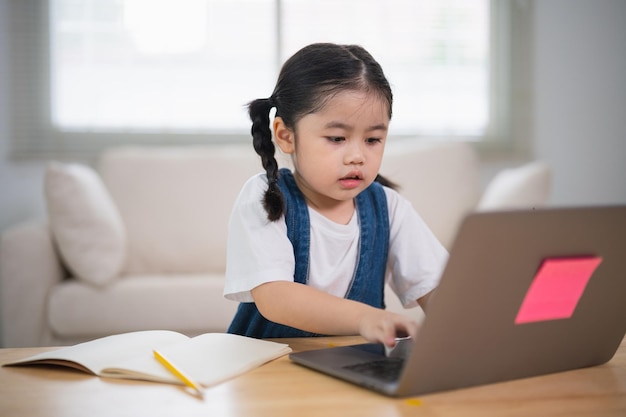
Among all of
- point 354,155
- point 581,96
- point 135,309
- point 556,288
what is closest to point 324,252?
point 354,155

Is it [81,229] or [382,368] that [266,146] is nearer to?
[382,368]

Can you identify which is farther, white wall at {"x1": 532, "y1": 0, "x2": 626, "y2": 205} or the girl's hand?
white wall at {"x1": 532, "y1": 0, "x2": 626, "y2": 205}

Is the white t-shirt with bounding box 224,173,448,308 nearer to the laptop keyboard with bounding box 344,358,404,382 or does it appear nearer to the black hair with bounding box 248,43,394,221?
the black hair with bounding box 248,43,394,221

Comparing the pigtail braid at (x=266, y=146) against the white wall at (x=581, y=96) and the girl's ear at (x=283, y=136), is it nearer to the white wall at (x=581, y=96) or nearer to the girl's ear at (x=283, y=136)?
the girl's ear at (x=283, y=136)

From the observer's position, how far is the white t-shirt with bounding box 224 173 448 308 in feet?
3.52

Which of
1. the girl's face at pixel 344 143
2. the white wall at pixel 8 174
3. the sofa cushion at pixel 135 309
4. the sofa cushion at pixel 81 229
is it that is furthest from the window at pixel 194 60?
the girl's face at pixel 344 143

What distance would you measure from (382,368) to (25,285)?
6.14 feet

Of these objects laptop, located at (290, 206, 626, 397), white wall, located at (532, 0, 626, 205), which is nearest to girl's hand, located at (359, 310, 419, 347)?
laptop, located at (290, 206, 626, 397)

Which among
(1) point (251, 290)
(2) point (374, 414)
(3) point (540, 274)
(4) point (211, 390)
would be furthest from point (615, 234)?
→ (1) point (251, 290)

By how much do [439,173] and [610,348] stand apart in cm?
207

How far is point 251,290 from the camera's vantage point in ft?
3.49

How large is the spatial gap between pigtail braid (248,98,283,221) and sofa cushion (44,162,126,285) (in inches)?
50.0

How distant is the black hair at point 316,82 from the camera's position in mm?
1142

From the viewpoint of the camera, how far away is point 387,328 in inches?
31.4
